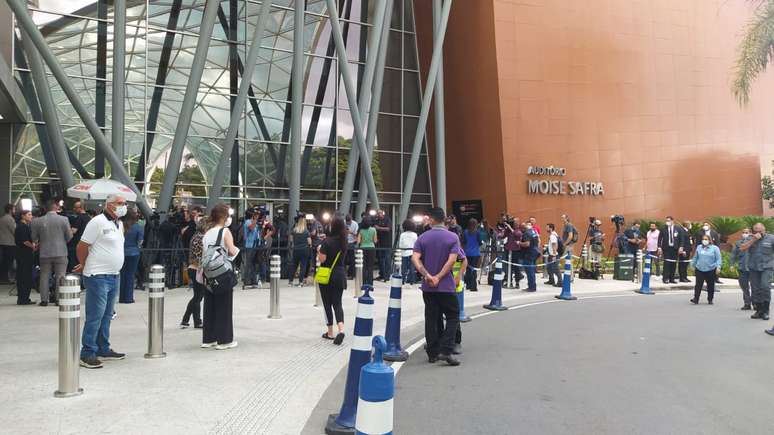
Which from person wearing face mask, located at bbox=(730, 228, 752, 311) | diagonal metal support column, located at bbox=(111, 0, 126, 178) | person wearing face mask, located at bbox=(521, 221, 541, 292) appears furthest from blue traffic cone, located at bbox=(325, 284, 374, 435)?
diagonal metal support column, located at bbox=(111, 0, 126, 178)

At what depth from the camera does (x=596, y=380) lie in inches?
245

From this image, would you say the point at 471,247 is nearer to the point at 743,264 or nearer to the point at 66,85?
the point at 743,264

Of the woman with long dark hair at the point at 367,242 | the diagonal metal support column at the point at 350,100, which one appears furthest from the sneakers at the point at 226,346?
the diagonal metal support column at the point at 350,100

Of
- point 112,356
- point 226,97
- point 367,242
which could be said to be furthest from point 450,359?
point 226,97

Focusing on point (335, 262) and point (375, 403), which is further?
point (335, 262)

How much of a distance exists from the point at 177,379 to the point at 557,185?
2003 cm

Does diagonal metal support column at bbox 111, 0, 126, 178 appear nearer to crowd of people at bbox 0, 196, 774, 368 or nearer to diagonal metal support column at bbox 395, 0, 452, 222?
crowd of people at bbox 0, 196, 774, 368

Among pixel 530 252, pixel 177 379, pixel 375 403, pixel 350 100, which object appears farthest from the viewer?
pixel 350 100

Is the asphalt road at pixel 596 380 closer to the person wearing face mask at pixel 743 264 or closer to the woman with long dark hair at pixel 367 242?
the person wearing face mask at pixel 743 264

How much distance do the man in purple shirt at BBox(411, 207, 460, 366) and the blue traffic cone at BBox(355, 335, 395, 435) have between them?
385cm

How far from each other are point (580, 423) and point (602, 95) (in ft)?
72.6

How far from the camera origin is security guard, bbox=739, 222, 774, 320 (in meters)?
11.0

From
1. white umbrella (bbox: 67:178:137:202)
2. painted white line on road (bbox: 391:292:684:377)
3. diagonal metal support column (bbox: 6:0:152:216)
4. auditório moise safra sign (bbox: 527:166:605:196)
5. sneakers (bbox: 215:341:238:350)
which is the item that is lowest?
painted white line on road (bbox: 391:292:684:377)

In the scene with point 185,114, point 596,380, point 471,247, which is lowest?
point 596,380
